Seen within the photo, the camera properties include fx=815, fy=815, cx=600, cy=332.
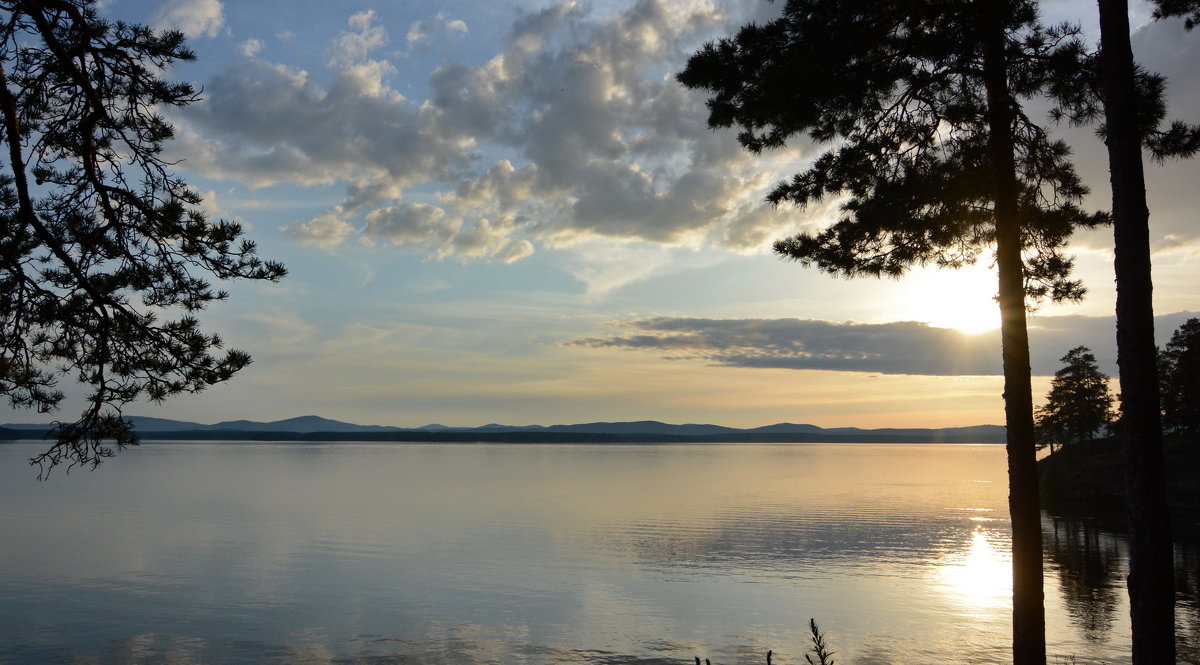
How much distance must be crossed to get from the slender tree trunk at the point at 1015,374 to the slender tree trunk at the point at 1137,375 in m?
2.71

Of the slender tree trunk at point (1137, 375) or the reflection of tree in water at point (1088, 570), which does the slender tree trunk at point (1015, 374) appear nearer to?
the slender tree trunk at point (1137, 375)

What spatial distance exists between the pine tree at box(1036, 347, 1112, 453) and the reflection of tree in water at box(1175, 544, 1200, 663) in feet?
154

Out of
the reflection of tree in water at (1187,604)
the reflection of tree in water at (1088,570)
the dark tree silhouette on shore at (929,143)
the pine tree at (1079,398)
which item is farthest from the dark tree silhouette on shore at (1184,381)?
the dark tree silhouette on shore at (929,143)

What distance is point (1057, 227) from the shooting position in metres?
17.0

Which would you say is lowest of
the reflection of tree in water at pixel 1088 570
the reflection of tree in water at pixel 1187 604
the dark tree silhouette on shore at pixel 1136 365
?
the reflection of tree in water at pixel 1088 570

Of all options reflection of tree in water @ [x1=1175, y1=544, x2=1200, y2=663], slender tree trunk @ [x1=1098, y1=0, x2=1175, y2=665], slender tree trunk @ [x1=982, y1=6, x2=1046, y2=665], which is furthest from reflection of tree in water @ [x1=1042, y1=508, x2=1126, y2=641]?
slender tree trunk @ [x1=1098, y1=0, x2=1175, y2=665]

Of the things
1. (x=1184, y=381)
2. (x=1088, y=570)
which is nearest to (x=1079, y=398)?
(x=1184, y=381)

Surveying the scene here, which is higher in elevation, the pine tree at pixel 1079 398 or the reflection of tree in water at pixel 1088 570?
the pine tree at pixel 1079 398

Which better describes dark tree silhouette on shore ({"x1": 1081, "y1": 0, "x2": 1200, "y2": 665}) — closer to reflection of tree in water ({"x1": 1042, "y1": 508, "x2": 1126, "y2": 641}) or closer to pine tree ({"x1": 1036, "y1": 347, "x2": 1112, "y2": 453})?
reflection of tree in water ({"x1": 1042, "y1": 508, "x2": 1126, "y2": 641})

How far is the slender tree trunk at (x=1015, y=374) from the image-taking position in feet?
45.0

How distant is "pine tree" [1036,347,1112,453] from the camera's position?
9131cm

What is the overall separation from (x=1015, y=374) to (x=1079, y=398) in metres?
91.3

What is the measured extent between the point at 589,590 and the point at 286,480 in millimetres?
87778

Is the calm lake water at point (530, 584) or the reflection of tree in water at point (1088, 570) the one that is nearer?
the calm lake water at point (530, 584)
